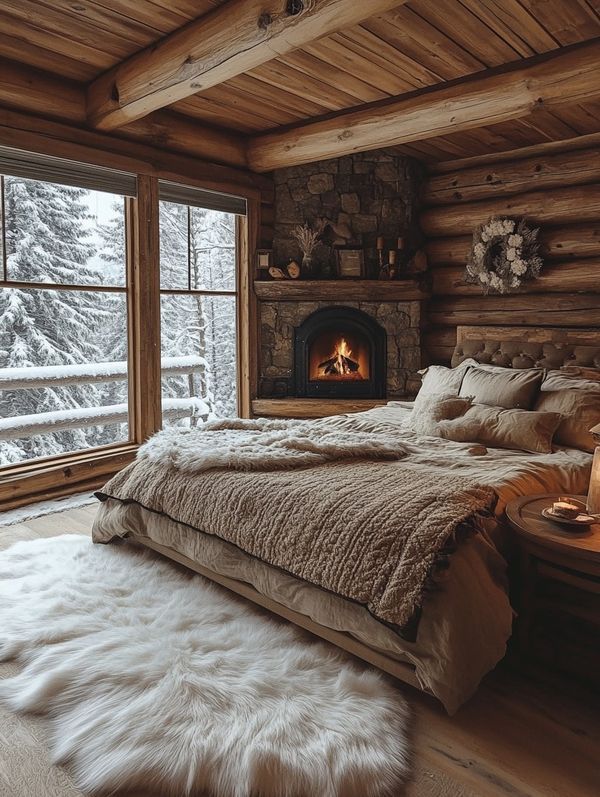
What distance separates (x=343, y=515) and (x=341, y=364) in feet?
12.0

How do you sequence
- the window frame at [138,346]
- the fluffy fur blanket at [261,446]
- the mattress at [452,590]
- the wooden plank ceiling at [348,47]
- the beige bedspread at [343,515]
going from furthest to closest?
the window frame at [138,346]
the wooden plank ceiling at [348,47]
the fluffy fur blanket at [261,446]
the beige bedspread at [343,515]
the mattress at [452,590]

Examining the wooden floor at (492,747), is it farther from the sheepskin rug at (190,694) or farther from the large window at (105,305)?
the large window at (105,305)

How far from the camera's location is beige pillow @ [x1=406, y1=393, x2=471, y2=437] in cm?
367

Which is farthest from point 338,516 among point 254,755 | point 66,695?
point 66,695

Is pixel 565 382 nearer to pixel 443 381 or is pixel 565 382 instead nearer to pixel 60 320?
pixel 443 381

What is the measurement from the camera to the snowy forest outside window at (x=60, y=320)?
171 inches

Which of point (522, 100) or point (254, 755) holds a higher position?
point (522, 100)

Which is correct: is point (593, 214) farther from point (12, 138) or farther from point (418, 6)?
point (12, 138)

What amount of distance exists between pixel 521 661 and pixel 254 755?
115 cm

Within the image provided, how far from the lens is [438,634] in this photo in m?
2.04

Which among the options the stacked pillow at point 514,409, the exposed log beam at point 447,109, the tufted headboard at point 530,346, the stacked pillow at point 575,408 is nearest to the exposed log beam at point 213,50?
the exposed log beam at point 447,109

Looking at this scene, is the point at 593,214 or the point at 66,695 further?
the point at 593,214

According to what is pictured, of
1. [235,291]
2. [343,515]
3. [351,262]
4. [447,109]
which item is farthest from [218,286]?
[343,515]

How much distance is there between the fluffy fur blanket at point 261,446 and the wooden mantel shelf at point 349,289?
2.28 metres
